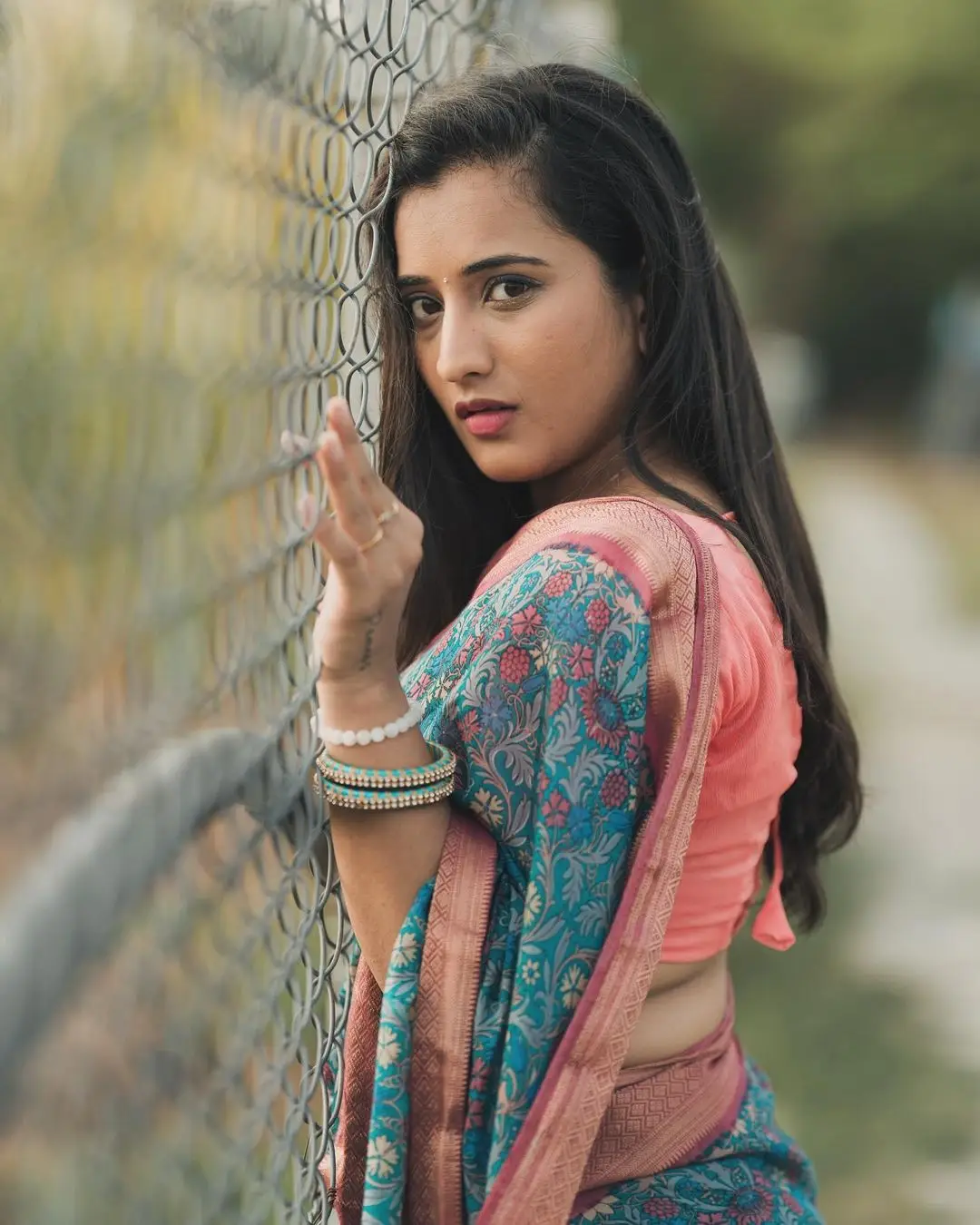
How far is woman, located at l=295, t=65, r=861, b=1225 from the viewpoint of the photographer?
111cm

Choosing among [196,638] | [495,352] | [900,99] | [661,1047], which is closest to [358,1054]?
[661,1047]

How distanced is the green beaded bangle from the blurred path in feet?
3.56

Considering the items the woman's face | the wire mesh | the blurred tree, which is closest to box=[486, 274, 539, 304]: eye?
the woman's face

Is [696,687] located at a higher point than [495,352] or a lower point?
lower

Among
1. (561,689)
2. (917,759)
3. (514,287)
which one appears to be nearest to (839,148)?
(917,759)

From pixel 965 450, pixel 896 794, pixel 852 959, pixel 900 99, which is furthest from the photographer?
pixel 900 99

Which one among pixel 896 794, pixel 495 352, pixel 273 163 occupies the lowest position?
pixel 896 794

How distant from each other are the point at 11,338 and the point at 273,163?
0.52m

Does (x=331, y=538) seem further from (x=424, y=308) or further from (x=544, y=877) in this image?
(x=424, y=308)

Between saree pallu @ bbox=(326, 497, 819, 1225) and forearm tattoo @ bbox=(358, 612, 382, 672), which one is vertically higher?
forearm tattoo @ bbox=(358, 612, 382, 672)

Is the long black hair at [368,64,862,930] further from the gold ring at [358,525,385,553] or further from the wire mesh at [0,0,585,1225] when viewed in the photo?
the gold ring at [358,525,385,553]

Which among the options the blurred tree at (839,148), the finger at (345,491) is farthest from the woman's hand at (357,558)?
the blurred tree at (839,148)

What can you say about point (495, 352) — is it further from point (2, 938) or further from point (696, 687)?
point (2, 938)

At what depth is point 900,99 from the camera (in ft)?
49.2
